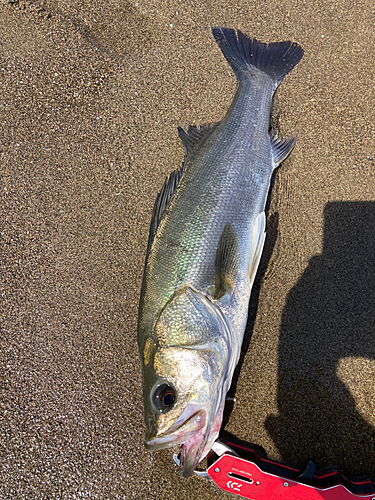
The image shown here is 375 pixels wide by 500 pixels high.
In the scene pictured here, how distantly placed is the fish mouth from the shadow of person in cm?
92

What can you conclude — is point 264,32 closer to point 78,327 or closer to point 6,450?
point 78,327

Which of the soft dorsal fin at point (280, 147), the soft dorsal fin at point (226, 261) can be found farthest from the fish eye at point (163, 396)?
the soft dorsal fin at point (280, 147)

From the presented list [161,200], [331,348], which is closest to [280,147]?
[161,200]

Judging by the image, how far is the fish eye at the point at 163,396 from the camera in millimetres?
1750

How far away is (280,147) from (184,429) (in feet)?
7.31

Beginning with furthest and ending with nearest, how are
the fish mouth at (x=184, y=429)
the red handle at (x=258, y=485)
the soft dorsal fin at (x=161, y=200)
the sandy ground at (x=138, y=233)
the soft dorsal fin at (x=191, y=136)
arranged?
the soft dorsal fin at (x=191, y=136) → the sandy ground at (x=138, y=233) → the soft dorsal fin at (x=161, y=200) → the red handle at (x=258, y=485) → the fish mouth at (x=184, y=429)

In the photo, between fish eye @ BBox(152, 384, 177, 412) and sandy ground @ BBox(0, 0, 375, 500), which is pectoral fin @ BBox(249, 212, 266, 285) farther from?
fish eye @ BBox(152, 384, 177, 412)

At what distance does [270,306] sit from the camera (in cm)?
257

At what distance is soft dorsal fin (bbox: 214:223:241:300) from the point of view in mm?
2053

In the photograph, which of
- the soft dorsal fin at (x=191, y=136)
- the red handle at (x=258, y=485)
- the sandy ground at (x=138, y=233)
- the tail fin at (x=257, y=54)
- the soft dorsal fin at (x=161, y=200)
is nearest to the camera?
the red handle at (x=258, y=485)

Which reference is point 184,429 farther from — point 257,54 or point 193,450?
point 257,54

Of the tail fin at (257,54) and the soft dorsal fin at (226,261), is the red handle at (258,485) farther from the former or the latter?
the tail fin at (257,54)

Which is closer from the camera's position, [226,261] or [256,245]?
[226,261]

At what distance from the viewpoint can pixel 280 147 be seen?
2.71 m
